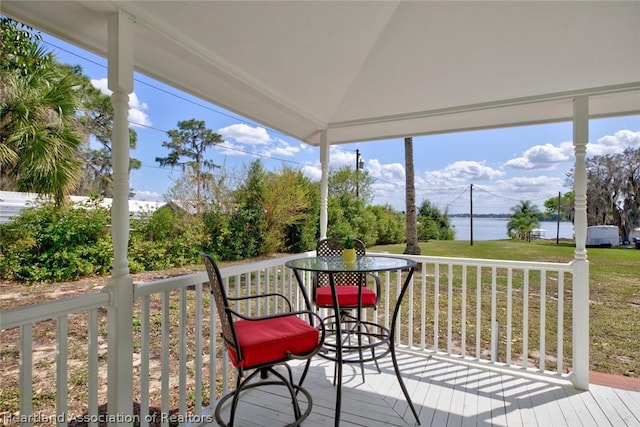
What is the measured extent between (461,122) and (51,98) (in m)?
4.94

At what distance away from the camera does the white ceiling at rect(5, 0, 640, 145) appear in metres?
2.00

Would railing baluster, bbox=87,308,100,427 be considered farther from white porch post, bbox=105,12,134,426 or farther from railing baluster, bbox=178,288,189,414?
railing baluster, bbox=178,288,189,414

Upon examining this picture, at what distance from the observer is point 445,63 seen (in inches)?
118

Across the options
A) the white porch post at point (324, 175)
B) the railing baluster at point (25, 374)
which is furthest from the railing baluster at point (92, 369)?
the white porch post at point (324, 175)

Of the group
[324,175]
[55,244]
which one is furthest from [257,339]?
[55,244]

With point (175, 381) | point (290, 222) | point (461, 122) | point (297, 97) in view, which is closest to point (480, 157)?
point (290, 222)

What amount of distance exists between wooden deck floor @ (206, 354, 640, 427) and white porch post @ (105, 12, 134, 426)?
2.97ft

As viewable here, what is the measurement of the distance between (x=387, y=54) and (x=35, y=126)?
13.6 ft

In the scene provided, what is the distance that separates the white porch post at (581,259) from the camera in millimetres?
2799

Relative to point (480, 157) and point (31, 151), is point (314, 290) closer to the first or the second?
point (31, 151)

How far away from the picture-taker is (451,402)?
2584mm

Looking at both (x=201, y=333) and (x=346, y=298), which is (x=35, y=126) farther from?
(x=346, y=298)

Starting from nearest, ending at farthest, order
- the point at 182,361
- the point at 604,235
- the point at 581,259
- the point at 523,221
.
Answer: the point at 182,361 < the point at 581,259 < the point at 604,235 < the point at 523,221

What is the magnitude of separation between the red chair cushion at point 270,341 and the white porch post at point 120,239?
56cm
